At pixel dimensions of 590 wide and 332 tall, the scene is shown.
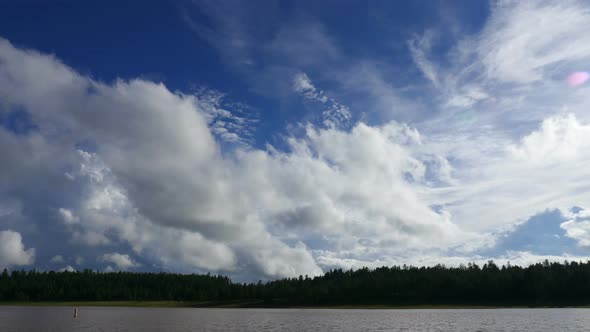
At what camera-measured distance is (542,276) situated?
197m

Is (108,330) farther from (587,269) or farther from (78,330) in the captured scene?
(587,269)

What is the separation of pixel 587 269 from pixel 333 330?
6142 inches

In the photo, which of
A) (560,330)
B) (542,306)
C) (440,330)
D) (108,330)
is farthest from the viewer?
(542,306)

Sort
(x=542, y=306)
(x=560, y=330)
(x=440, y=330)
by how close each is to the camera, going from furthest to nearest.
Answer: (x=542, y=306)
(x=440, y=330)
(x=560, y=330)

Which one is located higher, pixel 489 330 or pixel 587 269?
pixel 587 269

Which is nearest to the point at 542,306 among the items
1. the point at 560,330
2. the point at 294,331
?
the point at 560,330

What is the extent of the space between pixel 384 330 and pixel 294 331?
14.3 m

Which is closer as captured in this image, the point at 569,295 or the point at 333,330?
the point at 333,330

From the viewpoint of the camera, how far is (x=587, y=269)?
193 metres

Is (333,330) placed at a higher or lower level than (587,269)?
lower

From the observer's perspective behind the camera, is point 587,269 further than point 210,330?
Yes

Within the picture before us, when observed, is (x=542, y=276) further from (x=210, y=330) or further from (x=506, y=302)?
(x=210, y=330)

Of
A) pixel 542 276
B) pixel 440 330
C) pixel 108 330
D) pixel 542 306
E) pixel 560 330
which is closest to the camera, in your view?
pixel 560 330

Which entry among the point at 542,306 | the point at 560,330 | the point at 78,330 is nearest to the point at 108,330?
the point at 78,330
